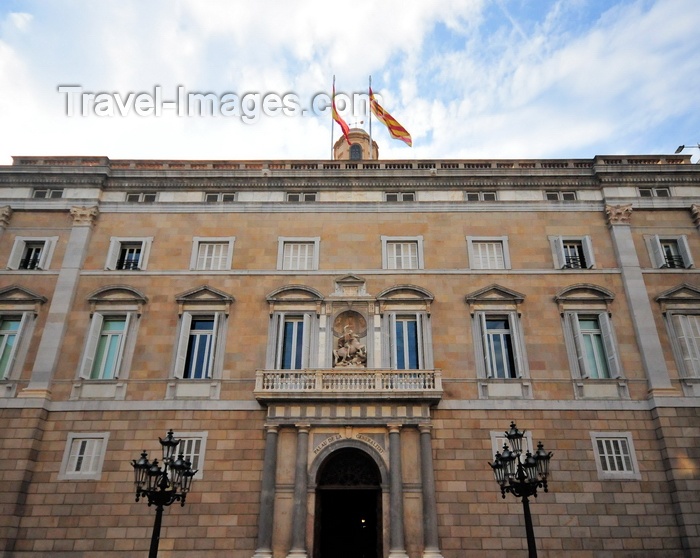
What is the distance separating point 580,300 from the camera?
66.5 ft

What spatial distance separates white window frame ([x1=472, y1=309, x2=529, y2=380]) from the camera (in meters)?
19.1

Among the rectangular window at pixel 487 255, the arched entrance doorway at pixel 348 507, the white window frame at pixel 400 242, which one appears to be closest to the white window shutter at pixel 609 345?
the rectangular window at pixel 487 255

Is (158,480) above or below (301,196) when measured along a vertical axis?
below

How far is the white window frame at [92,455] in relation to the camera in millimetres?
17859

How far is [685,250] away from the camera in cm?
2127

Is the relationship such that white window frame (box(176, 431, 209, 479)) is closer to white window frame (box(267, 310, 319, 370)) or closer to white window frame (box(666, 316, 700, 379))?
white window frame (box(267, 310, 319, 370))

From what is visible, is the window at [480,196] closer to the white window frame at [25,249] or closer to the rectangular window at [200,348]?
the rectangular window at [200,348]

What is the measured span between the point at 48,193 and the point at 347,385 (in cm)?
1538

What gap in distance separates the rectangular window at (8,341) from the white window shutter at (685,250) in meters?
25.8

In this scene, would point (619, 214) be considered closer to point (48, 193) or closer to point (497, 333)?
point (497, 333)

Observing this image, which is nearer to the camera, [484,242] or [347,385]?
[347,385]

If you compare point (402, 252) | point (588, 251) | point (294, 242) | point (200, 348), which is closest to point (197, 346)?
point (200, 348)

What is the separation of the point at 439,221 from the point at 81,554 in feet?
56.7

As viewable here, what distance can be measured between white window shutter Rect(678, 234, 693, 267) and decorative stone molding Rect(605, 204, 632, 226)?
218 centimetres
